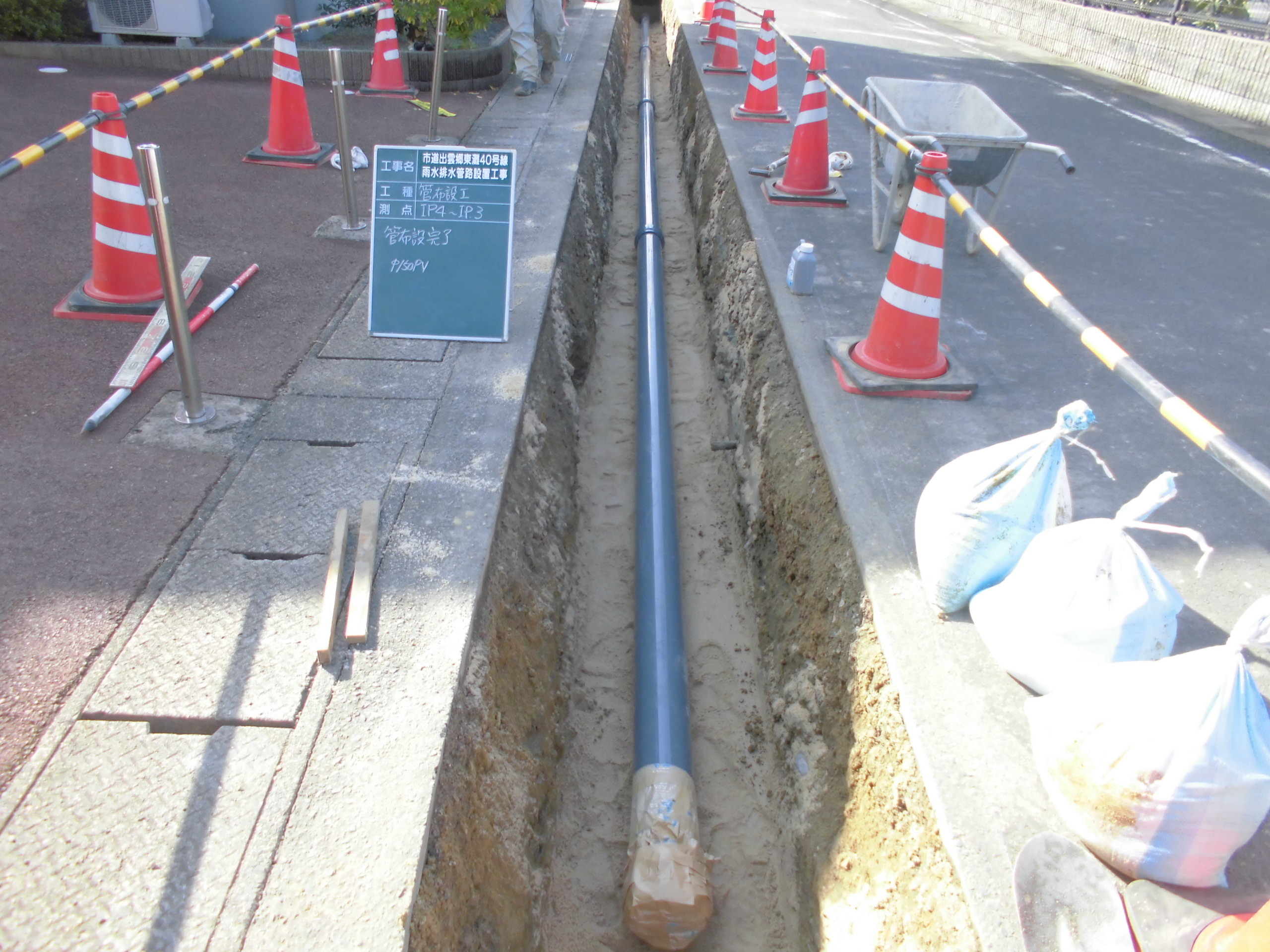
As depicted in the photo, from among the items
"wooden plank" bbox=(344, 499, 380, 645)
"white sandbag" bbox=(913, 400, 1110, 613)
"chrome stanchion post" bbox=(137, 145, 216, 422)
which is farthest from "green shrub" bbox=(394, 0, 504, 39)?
"white sandbag" bbox=(913, 400, 1110, 613)

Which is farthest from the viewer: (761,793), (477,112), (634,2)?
(634,2)

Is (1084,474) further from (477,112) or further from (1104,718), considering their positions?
Result: (477,112)

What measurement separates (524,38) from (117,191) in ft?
17.8

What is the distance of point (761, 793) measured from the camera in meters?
2.97

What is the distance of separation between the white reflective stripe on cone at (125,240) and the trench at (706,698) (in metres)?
1.96

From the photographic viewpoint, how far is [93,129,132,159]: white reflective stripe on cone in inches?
152

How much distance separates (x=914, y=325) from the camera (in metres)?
3.59

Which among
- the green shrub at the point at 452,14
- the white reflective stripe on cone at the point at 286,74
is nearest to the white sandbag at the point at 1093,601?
the white reflective stripe on cone at the point at 286,74

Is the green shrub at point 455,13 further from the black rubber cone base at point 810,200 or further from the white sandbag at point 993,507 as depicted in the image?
the white sandbag at point 993,507

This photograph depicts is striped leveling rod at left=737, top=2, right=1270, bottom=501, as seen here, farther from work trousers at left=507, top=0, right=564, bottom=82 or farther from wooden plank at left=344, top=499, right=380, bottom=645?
work trousers at left=507, top=0, right=564, bottom=82

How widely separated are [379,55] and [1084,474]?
7578 millimetres

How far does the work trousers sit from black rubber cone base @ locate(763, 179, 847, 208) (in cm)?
384

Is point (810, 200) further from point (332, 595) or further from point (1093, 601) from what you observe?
point (332, 595)

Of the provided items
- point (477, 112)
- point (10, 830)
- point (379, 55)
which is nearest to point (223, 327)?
point (10, 830)
